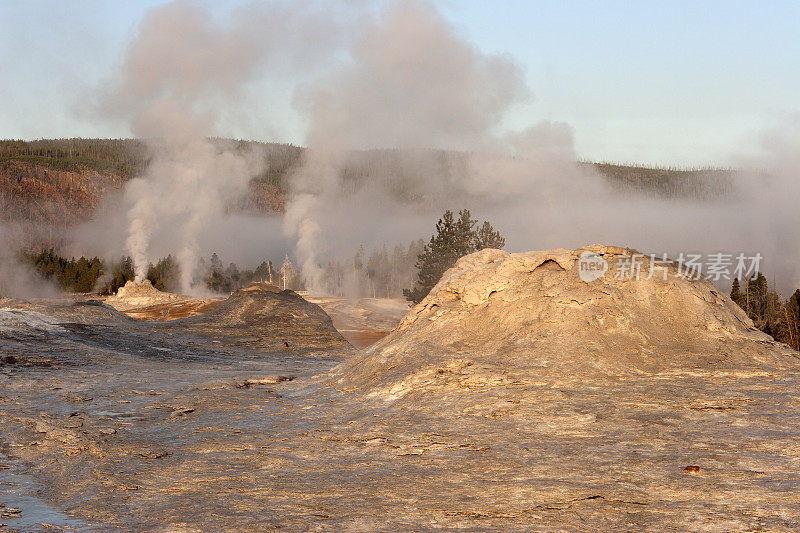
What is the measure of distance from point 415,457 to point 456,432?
1067 mm

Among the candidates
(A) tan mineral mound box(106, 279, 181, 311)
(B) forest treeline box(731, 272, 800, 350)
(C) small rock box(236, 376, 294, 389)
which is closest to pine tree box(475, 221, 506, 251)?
(B) forest treeline box(731, 272, 800, 350)

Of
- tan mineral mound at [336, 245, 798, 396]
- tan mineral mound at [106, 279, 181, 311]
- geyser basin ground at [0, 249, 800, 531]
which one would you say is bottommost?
tan mineral mound at [106, 279, 181, 311]

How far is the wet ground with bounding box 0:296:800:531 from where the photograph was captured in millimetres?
6594

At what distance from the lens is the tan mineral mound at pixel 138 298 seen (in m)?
→ 69.9

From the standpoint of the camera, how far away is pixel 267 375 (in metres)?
17.2

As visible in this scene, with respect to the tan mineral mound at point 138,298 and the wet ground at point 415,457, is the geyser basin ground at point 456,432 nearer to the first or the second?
the wet ground at point 415,457

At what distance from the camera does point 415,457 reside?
8.64 meters

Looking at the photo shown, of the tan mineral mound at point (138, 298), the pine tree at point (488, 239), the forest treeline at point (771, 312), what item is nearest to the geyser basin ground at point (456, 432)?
the forest treeline at point (771, 312)

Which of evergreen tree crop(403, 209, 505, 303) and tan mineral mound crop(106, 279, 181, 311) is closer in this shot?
evergreen tree crop(403, 209, 505, 303)

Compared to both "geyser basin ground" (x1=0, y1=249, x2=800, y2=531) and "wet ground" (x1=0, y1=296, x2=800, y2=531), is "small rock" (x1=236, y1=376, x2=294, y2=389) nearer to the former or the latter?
"geyser basin ground" (x1=0, y1=249, x2=800, y2=531)

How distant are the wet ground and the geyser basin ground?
35 millimetres

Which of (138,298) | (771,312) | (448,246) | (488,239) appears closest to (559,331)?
(448,246)

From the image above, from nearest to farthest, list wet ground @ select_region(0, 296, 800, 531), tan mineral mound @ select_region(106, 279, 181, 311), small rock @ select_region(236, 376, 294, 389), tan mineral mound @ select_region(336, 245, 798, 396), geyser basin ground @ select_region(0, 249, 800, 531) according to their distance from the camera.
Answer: wet ground @ select_region(0, 296, 800, 531), geyser basin ground @ select_region(0, 249, 800, 531), tan mineral mound @ select_region(336, 245, 798, 396), small rock @ select_region(236, 376, 294, 389), tan mineral mound @ select_region(106, 279, 181, 311)

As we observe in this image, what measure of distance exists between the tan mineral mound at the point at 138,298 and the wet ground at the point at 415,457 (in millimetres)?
56962
